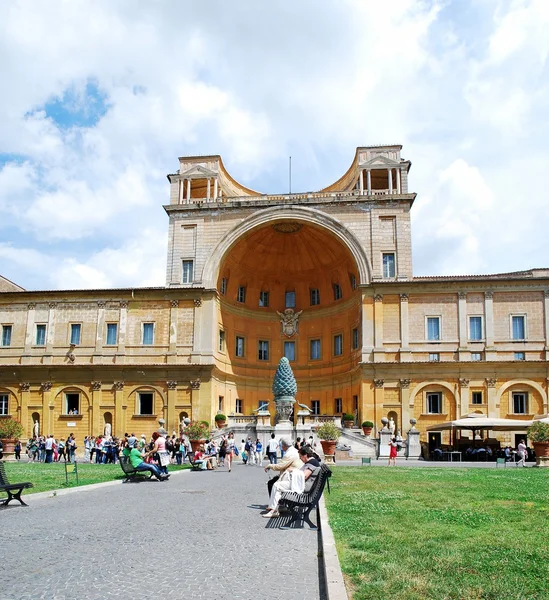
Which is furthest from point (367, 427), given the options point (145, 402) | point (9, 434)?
point (9, 434)

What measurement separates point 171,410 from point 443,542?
1479 inches

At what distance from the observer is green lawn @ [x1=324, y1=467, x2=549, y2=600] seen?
20.0ft

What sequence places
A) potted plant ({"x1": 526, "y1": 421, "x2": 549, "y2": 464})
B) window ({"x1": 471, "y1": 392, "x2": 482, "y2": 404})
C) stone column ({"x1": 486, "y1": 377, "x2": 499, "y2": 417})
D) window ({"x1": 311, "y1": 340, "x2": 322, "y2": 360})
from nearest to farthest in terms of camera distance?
potted plant ({"x1": 526, "y1": 421, "x2": 549, "y2": 464}), stone column ({"x1": 486, "y1": 377, "x2": 499, "y2": 417}), window ({"x1": 471, "y1": 392, "x2": 482, "y2": 404}), window ({"x1": 311, "y1": 340, "x2": 322, "y2": 360})

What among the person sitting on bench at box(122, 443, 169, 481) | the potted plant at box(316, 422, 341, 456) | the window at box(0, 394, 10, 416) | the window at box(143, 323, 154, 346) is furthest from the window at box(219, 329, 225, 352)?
the person sitting on bench at box(122, 443, 169, 481)

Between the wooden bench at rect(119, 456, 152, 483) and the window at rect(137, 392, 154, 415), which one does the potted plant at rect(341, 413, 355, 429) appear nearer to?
the window at rect(137, 392, 154, 415)

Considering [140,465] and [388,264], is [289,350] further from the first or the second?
[140,465]

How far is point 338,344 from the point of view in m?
49.1

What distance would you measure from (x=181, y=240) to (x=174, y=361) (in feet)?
28.7


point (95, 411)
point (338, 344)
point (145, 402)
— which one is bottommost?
point (95, 411)

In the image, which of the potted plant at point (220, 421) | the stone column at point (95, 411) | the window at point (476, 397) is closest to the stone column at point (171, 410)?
the potted plant at point (220, 421)

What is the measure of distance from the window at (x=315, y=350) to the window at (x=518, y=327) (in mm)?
14277

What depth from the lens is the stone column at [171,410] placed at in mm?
Result: 44250

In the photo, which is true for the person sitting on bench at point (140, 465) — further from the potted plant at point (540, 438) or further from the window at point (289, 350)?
the window at point (289, 350)

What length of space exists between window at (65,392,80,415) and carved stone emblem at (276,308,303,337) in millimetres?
16102
